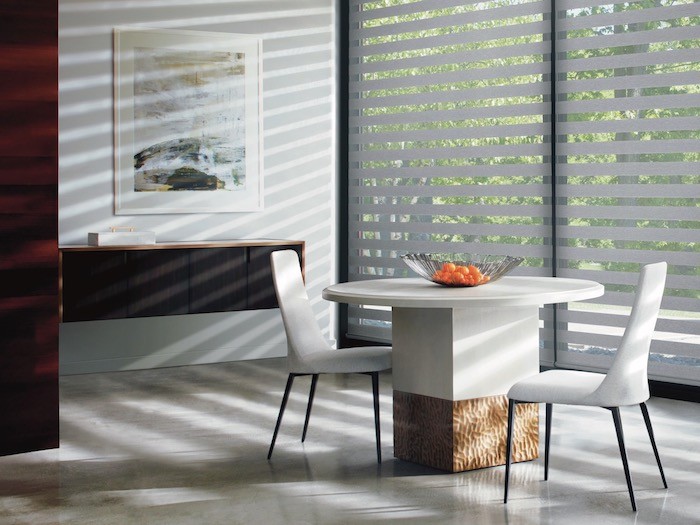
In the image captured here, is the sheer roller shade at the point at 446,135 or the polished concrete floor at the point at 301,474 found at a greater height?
the sheer roller shade at the point at 446,135

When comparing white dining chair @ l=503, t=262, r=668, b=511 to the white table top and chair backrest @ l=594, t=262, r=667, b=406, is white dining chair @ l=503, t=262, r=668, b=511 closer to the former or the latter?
chair backrest @ l=594, t=262, r=667, b=406

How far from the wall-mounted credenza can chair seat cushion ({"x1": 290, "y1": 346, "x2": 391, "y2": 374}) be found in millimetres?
2317

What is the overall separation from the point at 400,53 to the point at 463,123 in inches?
33.8

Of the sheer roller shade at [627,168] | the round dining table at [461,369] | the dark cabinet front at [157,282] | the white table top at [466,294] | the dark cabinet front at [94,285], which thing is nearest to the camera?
the white table top at [466,294]

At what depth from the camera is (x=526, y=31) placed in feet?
20.8

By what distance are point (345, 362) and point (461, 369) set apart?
0.51m

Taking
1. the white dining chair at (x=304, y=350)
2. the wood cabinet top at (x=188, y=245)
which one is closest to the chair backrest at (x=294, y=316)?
the white dining chair at (x=304, y=350)

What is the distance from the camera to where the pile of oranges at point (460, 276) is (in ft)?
13.4

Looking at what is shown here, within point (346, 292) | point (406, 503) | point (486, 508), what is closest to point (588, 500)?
point (486, 508)

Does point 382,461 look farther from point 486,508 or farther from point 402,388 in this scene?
point 486,508

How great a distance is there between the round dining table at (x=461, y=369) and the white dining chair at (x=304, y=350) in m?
0.10

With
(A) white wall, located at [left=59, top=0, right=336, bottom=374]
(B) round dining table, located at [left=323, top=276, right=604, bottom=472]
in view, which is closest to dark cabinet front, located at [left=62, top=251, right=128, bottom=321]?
(A) white wall, located at [left=59, top=0, right=336, bottom=374]

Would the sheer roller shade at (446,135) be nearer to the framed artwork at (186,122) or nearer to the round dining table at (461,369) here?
Result: the framed artwork at (186,122)

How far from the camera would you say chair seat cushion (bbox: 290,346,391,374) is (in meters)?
4.18
